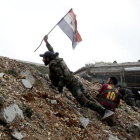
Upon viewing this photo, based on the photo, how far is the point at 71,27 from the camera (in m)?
7.20

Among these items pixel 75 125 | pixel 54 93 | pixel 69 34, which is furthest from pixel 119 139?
pixel 69 34

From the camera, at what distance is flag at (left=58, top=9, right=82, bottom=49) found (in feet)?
23.0

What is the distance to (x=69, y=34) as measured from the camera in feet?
23.5

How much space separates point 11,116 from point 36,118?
0.64 meters

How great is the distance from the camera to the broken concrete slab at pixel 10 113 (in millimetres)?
3311

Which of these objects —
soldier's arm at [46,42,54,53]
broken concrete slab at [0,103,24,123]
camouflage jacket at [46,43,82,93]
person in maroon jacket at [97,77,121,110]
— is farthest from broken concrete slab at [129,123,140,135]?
broken concrete slab at [0,103,24,123]

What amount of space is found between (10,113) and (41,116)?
79 centimetres

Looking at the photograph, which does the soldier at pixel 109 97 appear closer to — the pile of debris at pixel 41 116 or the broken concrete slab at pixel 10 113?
the pile of debris at pixel 41 116

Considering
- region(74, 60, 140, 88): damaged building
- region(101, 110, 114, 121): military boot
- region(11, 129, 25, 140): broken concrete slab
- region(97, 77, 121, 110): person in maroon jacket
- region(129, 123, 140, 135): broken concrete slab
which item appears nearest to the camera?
region(11, 129, 25, 140): broken concrete slab

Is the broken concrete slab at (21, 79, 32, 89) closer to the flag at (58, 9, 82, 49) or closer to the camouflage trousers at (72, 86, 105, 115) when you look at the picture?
the camouflage trousers at (72, 86, 105, 115)

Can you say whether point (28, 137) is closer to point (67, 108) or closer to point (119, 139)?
point (67, 108)

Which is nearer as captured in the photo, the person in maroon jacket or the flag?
the person in maroon jacket

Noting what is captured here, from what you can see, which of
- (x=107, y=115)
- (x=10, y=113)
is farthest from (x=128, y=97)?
(x=10, y=113)

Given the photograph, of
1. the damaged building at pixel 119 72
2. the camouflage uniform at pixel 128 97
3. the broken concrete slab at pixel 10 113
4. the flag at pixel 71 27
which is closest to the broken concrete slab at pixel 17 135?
the broken concrete slab at pixel 10 113
